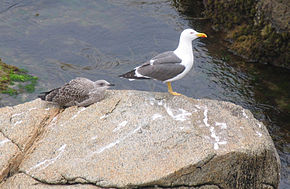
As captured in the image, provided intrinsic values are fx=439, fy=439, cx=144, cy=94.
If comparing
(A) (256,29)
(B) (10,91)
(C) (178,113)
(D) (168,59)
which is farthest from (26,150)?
(A) (256,29)

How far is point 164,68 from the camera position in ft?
25.6

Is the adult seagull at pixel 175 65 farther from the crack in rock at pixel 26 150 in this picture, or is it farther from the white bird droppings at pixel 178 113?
the crack in rock at pixel 26 150

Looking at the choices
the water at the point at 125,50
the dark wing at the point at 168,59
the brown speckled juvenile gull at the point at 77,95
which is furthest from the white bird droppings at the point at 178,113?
the water at the point at 125,50

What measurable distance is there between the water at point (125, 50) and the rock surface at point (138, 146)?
2.33 metres

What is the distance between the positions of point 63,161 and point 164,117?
1749 millimetres

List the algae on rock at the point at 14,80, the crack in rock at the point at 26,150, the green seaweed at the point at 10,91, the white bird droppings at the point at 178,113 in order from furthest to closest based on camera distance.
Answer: the algae on rock at the point at 14,80
the green seaweed at the point at 10,91
the white bird droppings at the point at 178,113
the crack in rock at the point at 26,150

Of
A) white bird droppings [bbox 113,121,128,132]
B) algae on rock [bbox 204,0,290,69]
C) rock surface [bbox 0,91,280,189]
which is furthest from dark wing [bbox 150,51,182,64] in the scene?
algae on rock [bbox 204,0,290,69]

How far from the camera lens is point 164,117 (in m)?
7.12

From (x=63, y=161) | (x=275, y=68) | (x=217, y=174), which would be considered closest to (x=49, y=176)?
(x=63, y=161)

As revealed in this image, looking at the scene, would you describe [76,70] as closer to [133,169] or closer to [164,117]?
[164,117]

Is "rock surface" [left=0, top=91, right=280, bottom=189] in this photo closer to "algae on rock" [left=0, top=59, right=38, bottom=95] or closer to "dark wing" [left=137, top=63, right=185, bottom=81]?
"dark wing" [left=137, top=63, right=185, bottom=81]

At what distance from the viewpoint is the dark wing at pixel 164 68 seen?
7785 mm

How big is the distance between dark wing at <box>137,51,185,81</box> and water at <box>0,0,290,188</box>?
3094mm

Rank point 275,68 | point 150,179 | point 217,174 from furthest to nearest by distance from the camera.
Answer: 1. point 275,68
2. point 217,174
3. point 150,179
